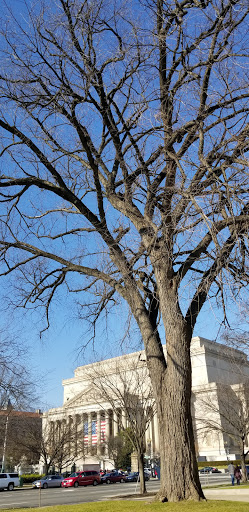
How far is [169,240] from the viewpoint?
807 cm

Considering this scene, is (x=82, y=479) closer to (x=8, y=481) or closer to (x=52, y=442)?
(x=8, y=481)

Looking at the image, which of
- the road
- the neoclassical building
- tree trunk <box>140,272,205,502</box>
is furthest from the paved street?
the neoclassical building

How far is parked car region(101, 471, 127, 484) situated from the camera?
43406 millimetres

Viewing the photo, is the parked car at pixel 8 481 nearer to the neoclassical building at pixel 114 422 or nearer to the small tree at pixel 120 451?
the neoclassical building at pixel 114 422

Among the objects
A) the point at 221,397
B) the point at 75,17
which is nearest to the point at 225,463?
the point at 221,397

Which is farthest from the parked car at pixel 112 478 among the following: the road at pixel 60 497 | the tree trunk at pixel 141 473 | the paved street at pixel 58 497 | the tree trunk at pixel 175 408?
the tree trunk at pixel 175 408

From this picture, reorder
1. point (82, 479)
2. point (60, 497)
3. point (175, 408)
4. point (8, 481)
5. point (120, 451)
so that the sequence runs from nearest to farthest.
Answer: point (175, 408) < point (60, 497) < point (8, 481) < point (82, 479) < point (120, 451)

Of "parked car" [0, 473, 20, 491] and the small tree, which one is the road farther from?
the small tree

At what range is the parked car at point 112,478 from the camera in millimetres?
43406

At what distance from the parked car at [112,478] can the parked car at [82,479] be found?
0.78 metres

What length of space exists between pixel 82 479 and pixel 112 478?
3894 millimetres

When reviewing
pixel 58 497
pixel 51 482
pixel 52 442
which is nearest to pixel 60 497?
pixel 58 497

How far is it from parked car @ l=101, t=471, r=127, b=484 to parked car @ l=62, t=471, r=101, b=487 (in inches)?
30.9

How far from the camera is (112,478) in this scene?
43875 millimetres
